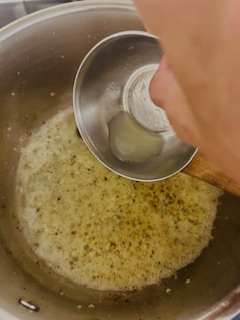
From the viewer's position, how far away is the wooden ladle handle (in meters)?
0.65

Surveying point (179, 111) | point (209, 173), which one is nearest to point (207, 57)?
point (179, 111)

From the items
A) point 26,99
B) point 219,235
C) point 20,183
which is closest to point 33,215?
point 20,183

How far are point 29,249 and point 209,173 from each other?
0.95 ft

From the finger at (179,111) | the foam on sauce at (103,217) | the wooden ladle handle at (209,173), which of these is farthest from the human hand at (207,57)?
the foam on sauce at (103,217)

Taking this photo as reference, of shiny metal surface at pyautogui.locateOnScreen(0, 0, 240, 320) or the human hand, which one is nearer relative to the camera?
the human hand

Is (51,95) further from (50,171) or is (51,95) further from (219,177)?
(219,177)

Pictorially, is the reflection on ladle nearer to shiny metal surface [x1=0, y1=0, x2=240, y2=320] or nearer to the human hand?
shiny metal surface [x1=0, y1=0, x2=240, y2=320]

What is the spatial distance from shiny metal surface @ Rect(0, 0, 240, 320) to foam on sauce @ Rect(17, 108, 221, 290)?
0.06 ft

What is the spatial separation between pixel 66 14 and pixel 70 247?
338 millimetres

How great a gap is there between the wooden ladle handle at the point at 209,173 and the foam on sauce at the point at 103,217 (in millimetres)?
102

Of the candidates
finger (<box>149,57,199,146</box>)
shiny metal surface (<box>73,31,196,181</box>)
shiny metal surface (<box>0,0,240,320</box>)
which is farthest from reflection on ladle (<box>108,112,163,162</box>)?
finger (<box>149,57,199,146</box>)

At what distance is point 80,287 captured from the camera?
28.1 inches

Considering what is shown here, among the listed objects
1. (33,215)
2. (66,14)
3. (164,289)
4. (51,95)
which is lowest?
(164,289)

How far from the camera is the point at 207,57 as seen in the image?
0.24 metres
